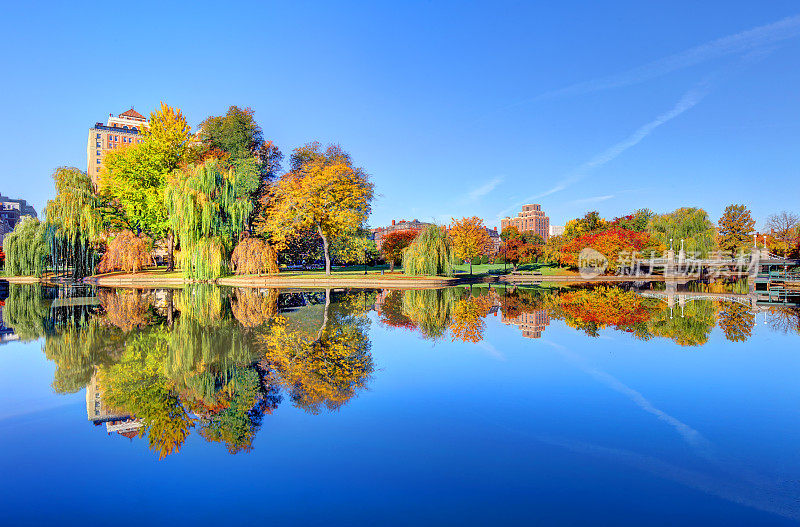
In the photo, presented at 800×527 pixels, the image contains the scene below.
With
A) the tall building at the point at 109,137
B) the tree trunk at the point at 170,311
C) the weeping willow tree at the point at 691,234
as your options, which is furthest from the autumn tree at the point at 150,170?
the tall building at the point at 109,137

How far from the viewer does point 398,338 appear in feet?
37.0

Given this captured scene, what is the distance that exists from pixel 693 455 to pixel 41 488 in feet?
20.6

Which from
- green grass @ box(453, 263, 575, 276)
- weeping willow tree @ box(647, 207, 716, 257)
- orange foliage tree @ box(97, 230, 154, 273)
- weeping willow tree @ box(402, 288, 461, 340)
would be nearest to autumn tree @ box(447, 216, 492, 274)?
green grass @ box(453, 263, 575, 276)

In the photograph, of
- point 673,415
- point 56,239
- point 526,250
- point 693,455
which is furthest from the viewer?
point 526,250

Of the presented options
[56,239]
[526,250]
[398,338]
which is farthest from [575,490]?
[526,250]

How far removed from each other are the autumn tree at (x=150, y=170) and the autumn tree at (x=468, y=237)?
25502mm

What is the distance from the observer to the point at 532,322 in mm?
13898

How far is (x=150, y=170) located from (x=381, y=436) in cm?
3850

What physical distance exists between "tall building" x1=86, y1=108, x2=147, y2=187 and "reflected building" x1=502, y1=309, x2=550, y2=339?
95.4 m

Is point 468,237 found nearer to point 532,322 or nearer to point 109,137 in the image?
point 532,322

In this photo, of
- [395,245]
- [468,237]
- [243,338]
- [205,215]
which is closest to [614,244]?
[468,237]

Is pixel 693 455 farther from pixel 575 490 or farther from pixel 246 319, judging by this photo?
pixel 246 319

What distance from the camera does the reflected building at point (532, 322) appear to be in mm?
12023

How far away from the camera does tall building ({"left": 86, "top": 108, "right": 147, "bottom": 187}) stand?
90.6 meters
